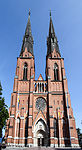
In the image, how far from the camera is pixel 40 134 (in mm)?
28875

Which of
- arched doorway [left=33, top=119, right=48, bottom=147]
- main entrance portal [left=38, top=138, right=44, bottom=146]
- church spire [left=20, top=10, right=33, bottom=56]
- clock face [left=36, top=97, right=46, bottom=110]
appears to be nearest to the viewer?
main entrance portal [left=38, top=138, right=44, bottom=146]

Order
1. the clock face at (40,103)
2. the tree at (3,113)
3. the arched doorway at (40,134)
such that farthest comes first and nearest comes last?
the clock face at (40,103), the arched doorway at (40,134), the tree at (3,113)

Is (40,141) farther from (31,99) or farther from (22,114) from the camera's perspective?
(31,99)

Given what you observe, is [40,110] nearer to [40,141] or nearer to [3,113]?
[40,141]

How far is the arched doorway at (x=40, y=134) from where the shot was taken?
92.5 ft

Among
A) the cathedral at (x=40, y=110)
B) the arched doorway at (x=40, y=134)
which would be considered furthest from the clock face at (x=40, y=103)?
the arched doorway at (x=40, y=134)

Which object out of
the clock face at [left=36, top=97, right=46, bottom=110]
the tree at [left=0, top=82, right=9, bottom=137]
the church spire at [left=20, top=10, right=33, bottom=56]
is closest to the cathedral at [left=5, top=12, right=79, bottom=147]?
the clock face at [left=36, top=97, right=46, bottom=110]

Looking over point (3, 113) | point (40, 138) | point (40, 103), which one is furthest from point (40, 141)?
point (3, 113)

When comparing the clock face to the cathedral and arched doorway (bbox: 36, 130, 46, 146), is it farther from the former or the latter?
arched doorway (bbox: 36, 130, 46, 146)

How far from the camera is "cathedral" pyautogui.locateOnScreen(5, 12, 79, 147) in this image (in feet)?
89.2

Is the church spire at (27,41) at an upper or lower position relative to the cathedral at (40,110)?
upper

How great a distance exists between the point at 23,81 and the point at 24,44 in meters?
13.7

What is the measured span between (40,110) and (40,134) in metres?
5.15

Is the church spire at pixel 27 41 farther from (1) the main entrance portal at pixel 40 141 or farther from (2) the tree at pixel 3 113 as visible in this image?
(1) the main entrance portal at pixel 40 141
